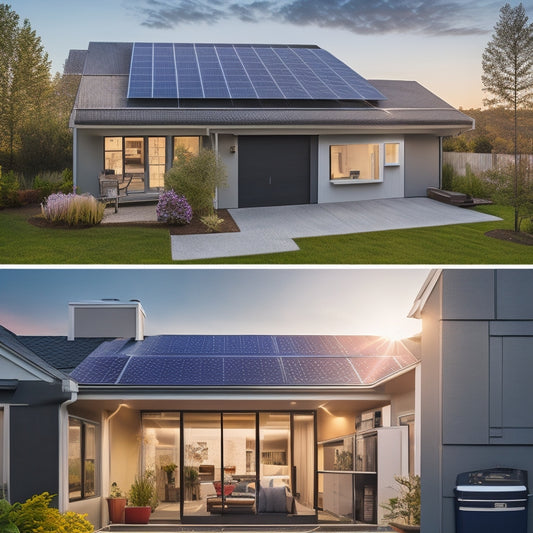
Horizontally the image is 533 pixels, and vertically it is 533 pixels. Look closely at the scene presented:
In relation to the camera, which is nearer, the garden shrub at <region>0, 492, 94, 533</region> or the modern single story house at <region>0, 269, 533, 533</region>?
the garden shrub at <region>0, 492, 94, 533</region>

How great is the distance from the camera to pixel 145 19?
26.7 metres

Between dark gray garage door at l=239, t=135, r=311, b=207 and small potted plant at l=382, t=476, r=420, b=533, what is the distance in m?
9.99

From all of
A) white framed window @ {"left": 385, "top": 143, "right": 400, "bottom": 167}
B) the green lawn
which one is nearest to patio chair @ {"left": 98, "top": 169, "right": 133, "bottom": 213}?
the green lawn

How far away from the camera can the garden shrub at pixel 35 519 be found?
26.2 ft

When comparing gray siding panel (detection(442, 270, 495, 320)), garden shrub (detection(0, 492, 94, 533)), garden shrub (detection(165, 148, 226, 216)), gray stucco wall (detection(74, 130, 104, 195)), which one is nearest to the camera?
garden shrub (detection(0, 492, 94, 533))

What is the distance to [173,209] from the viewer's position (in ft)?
51.3

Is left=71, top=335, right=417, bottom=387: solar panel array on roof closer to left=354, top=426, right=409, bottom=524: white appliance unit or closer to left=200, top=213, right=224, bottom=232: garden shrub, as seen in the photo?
left=354, top=426, right=409, bottom=524: white appliance unit

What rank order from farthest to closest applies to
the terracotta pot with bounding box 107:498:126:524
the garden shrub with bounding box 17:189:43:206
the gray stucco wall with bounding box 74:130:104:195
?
the garden shrub with bounding box 17:189:43:206
the gray stucco wall with bounding box 74:130:104:195
the terracotta pot with bounding box 107:498:126:524

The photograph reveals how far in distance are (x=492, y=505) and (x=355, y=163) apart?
12.6 metres

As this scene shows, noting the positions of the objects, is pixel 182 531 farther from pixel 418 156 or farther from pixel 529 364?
pixel 418 156

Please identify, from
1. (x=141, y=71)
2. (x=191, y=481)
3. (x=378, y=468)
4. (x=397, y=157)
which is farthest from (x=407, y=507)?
(x=141, y=71)

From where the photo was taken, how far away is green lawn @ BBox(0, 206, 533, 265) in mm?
13422

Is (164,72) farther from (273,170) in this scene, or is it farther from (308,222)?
(308,222)

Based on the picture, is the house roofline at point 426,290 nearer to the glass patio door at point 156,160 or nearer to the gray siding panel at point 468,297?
the gray siding panel at point 468,297
